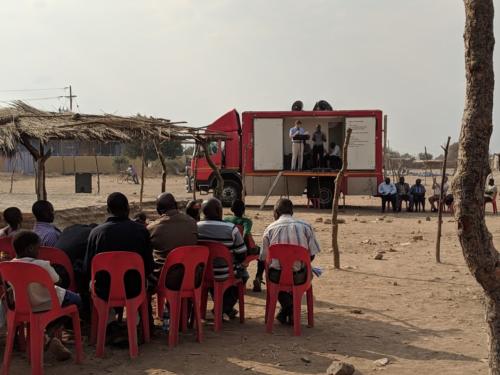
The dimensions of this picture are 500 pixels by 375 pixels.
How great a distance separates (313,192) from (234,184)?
2.72 m

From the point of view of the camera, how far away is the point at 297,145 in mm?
21188

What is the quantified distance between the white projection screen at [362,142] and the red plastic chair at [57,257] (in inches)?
633

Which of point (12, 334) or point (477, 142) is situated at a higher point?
point (477, 142)

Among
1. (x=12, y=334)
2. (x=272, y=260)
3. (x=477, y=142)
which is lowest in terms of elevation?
(x=12, y=334)

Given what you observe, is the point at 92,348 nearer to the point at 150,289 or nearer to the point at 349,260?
the point at 150,289

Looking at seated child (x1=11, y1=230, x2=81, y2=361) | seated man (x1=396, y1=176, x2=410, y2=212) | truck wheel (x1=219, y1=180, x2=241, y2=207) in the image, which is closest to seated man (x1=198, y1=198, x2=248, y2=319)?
seated child (x1=11, y1=230, x2=81, y2=361)

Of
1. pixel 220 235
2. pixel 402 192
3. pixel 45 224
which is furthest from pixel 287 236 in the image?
pixel 402 192

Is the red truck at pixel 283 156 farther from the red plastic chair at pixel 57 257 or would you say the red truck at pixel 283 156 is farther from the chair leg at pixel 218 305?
the red plastic chair at pixel 57 257

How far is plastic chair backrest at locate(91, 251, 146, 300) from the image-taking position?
213 inches

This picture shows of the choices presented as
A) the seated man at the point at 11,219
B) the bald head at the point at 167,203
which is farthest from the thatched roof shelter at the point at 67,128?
the bald head at the point at 167,203

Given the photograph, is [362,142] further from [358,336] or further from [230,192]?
[358,336]

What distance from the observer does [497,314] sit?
4.00m

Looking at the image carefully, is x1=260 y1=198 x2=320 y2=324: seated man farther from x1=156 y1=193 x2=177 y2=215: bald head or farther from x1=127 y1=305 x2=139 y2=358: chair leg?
x1=127 y1=305 x2=139 y2=358: chair leg

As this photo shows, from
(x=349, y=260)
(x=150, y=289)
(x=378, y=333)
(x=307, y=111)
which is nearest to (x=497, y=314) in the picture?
(x=378, y=333)
